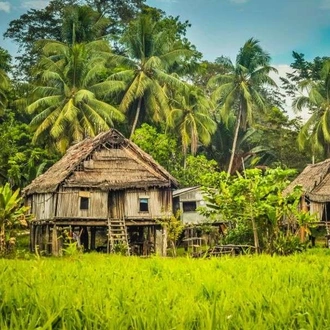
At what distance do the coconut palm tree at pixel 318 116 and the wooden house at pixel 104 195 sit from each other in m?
14.4

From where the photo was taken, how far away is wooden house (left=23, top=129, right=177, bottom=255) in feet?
79.6

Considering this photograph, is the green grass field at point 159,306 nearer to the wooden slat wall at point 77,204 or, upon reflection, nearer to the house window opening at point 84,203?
the wooden slat wall at point 77,204

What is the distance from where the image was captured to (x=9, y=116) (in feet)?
106

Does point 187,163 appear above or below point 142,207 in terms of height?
above

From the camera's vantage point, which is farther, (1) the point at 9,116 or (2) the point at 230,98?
(2) the point at 230,98

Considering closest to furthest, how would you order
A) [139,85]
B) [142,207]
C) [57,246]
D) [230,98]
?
[57,246], [142,207], [139,85], [230,98]

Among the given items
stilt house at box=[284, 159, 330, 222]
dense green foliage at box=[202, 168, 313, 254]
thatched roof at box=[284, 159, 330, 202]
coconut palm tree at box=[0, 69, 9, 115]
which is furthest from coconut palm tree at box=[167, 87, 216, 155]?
dense green foliage at box=[202, 168, 313, 254]

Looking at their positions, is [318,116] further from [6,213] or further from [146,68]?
[6,213]

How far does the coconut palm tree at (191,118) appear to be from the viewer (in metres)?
34.2

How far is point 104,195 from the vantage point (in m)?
25.0

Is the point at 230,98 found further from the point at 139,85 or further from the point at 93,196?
the point at 93,196

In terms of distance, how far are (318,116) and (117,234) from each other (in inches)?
780

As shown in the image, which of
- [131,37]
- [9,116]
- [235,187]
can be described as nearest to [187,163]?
[131,37]

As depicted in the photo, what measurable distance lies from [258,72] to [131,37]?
9.87 m
